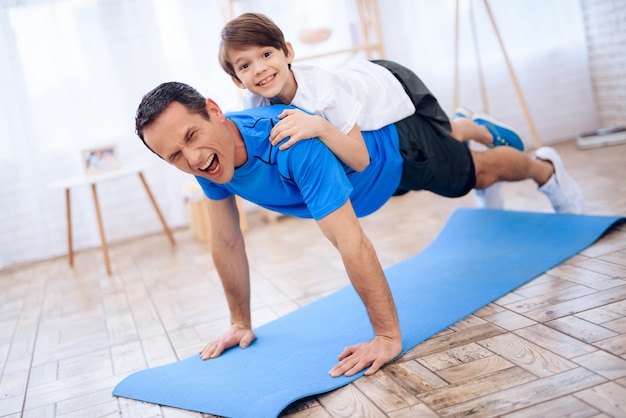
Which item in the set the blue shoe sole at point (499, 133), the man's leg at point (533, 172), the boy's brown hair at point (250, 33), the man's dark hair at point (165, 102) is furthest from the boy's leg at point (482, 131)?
the man's dark hair at point (165, 102)

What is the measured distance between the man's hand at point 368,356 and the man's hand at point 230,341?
40 cm

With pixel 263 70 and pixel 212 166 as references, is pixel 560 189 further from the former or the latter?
pixel 212 166

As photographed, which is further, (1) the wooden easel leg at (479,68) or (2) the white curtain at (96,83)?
(1) the wooden easel leg at (479,68)

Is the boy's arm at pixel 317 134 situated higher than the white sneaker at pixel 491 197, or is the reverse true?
the boy's arm at pixel 317 134

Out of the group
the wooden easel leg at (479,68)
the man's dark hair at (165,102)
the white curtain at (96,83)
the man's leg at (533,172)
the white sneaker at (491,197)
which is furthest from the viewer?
the wooden easel leg at (479,68)

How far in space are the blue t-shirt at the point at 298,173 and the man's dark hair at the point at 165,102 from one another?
6.9 inches

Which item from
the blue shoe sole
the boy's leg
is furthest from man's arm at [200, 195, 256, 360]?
the blue shoe sole

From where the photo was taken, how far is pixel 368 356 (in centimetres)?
181

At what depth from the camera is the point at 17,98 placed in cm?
425

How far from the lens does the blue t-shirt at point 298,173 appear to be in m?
1.85

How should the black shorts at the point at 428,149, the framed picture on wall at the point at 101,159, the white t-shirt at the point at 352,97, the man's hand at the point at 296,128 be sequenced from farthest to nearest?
the framed picture on wall at the point at 101,159, the black shorts at the point at 428,149, the white t-shirt at the point at 352,97, the man's hand at the point at 296,128

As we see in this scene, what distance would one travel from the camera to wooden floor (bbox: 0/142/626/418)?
1566mm

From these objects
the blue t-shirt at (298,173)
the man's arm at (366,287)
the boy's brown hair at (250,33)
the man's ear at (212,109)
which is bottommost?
the man's arm at (366,287)

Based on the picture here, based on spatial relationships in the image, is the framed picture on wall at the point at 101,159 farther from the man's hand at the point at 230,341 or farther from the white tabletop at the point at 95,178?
the man's hand at the point at 230,341
